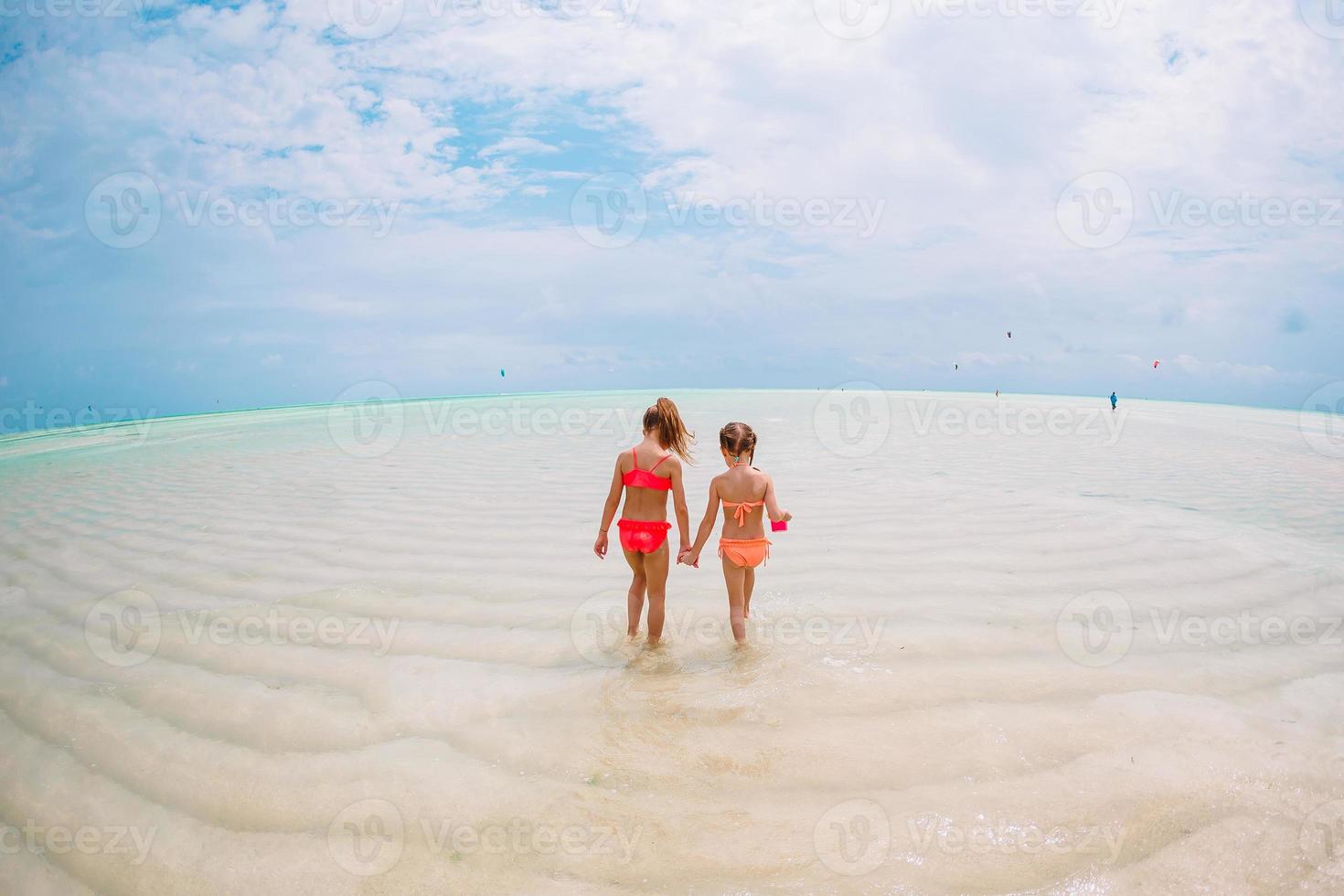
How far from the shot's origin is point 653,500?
368cm

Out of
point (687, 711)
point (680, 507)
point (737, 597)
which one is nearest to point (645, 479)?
point (680, 507)

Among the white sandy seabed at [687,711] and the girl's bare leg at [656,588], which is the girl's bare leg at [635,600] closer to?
the girl's bare leg at [656,588]

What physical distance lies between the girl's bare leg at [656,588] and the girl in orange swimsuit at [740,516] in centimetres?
21

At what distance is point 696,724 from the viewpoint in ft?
9.53

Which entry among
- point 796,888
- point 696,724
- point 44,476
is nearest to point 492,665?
point 696,724

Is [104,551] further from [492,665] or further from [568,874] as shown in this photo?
[568,874]

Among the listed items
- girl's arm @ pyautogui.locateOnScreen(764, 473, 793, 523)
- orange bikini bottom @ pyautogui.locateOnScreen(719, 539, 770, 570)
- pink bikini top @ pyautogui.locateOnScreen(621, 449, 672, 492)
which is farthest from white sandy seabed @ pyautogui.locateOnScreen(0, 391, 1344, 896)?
pink bikini top @ pyautogui.locateOnScreen(621, 449, 672, 492)

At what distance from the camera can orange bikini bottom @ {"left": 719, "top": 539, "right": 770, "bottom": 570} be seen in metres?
3.71

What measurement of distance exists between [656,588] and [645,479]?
2.11 feet

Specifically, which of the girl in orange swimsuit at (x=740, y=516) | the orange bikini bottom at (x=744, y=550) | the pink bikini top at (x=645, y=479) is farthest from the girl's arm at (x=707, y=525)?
the pink bikini top at (x=645, y=479)

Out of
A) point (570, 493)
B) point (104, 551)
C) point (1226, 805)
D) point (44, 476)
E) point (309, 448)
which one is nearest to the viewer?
point (1226, 805)

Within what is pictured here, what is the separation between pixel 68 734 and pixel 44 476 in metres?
12.5

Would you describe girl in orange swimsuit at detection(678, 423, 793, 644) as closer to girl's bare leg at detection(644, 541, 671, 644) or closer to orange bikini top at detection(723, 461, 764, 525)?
orange bikini top at detection(723, 461, 764, 525)

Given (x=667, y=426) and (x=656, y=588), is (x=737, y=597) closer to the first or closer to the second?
(x=656, y=588)
